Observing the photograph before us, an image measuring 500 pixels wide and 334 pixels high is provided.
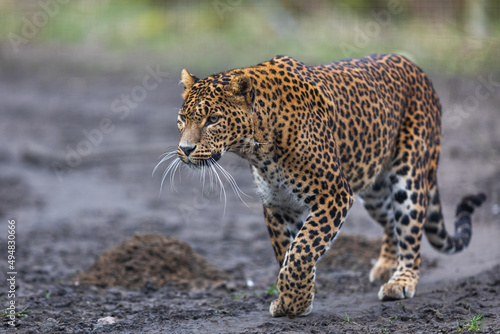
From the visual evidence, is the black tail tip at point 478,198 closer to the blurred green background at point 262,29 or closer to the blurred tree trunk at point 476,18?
the blurred green background at point 262,29

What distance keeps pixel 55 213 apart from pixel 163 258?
4.42 metres

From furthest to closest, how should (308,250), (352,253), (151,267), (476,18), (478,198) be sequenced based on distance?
(476,18) → (352,253) → (151,267) → (478,198) → (308,250)

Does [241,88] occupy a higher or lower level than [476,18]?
lower

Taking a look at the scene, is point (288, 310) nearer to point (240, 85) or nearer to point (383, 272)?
point (240, 85)

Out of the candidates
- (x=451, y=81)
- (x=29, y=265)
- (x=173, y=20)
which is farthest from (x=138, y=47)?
(x=29, y=265)

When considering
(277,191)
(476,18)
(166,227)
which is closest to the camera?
(277,191)

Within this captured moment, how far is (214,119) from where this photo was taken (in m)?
5.90

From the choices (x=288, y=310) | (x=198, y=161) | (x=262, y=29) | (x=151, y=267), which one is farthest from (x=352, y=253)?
(x=262, y=29)

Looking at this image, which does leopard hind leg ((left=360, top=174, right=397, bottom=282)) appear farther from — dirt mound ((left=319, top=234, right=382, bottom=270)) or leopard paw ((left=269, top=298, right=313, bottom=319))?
leopard paw ((left=269, top=298, right=313, bottom=319))

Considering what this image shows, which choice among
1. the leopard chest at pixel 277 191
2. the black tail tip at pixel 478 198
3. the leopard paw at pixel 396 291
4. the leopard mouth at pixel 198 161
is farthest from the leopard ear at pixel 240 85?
the black tail tip at pixel 478 198

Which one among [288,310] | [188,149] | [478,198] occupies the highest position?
[188,149]

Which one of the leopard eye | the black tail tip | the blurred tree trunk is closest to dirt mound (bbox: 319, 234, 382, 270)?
the black tail tip

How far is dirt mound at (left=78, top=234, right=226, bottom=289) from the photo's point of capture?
841cm

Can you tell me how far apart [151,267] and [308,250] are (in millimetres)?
2926
